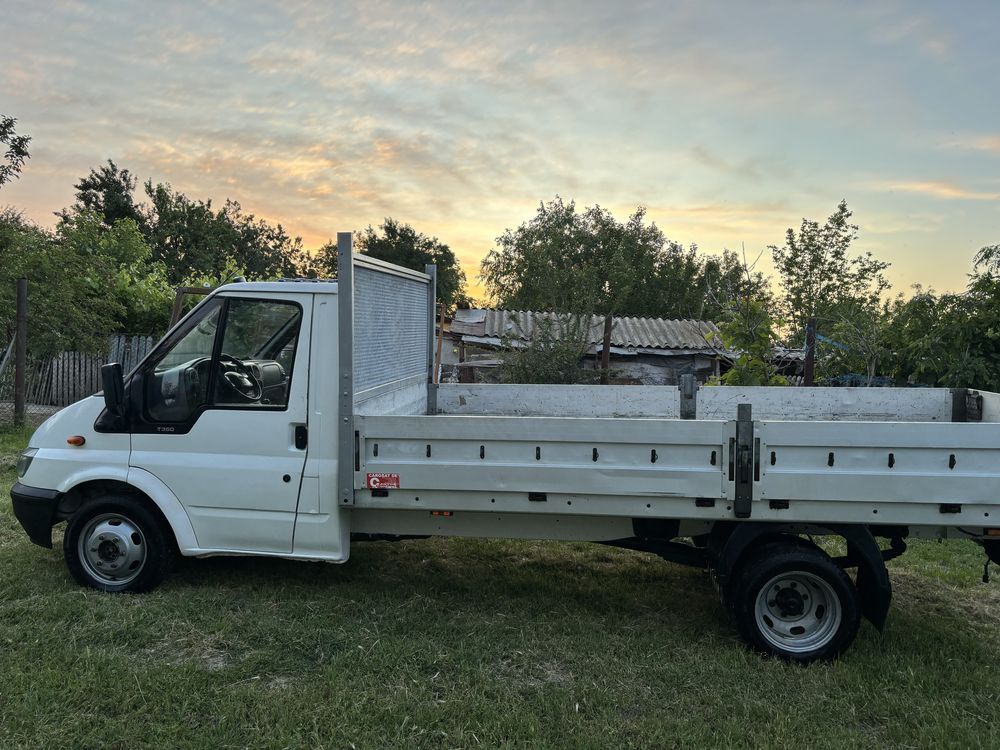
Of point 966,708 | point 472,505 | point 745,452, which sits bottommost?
point 966,708

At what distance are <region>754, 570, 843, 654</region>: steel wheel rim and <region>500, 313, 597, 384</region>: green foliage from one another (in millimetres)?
6979

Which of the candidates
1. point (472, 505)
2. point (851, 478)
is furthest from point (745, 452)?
point (472, 505)

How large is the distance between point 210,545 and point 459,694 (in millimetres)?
1920

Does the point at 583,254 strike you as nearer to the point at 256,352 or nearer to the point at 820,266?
the point at 820,266

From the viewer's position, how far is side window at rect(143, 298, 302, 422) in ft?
14.4

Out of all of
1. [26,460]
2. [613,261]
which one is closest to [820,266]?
[613,261]

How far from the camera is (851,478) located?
378 centimetres

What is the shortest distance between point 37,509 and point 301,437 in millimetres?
1903

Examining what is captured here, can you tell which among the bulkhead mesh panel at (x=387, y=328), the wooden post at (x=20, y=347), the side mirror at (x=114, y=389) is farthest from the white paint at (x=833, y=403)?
the wooden post at (x=20, y=347)

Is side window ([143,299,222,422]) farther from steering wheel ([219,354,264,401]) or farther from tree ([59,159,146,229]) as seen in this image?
tree ([59,159,146,229])

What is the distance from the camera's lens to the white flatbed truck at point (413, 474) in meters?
3.80

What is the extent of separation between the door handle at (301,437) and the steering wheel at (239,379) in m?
0.35

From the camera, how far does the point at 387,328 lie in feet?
16.4

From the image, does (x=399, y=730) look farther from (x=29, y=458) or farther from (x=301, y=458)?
(x=29, y=458)
